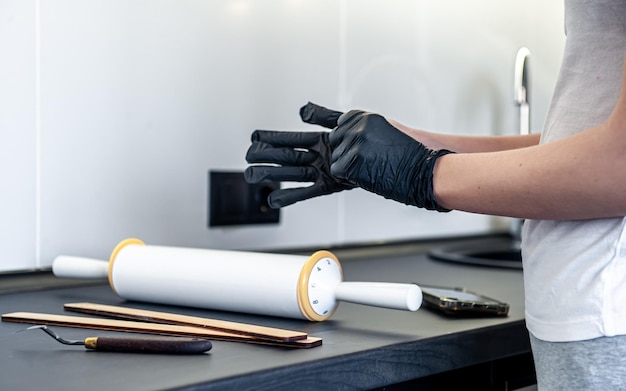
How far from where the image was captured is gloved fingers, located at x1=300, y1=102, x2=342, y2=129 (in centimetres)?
101

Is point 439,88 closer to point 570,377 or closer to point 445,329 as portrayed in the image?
point 445,329

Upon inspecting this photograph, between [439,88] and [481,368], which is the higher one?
[439,88]

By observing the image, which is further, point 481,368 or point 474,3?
point 474,3

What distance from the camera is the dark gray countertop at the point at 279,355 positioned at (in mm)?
672

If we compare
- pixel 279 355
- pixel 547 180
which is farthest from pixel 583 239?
pixel 279 355

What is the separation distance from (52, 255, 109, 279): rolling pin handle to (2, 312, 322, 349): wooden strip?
0.47ft

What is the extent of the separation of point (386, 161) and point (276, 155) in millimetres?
214

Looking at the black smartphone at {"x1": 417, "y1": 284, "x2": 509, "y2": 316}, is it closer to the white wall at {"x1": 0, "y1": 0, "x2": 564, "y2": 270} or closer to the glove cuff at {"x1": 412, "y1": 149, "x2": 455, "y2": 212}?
the glove cuff at {"x1": 412, "y1": 149, "x2": 455, "y2": 212}

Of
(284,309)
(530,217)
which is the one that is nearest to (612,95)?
(530,217)

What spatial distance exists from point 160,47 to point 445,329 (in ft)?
2.26

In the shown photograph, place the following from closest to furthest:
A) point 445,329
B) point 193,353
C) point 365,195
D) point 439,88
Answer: point 193,353, point 445,329, point 365,195, point 439,88

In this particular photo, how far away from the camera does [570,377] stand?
78cm

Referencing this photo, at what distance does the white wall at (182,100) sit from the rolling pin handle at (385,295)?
19.8 inches

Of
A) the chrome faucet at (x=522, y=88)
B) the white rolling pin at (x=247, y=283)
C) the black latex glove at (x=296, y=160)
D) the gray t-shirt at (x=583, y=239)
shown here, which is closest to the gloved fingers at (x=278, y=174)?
the black latex glove at (x=296, y=160)
